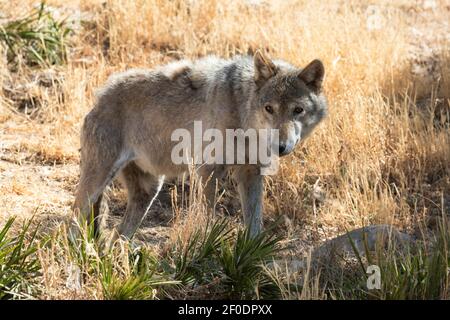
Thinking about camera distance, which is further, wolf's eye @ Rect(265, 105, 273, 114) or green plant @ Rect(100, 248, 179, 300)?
wolf's eye @ Rect(265, 105, 273, 114)

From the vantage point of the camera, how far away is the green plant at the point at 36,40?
1088 centimetres

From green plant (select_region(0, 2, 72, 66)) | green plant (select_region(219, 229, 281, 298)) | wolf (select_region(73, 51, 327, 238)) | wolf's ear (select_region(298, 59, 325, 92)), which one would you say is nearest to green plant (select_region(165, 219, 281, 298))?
green plant (select_region(219, 229, 281, 298))

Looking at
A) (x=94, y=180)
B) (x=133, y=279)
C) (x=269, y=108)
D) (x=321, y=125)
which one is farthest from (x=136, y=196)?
(x=321, y=125)

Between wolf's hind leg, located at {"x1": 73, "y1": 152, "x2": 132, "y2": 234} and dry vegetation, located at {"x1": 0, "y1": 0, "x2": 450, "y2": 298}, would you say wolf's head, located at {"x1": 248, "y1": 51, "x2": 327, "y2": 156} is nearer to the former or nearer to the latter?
dry vegetation, located at {"x1": 0, "y1": 0, "x2": 450, "y2": 298}

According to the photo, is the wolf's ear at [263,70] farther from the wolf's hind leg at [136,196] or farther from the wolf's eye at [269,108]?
the wolf's hind leg at [136,196]

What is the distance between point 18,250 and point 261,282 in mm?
1773

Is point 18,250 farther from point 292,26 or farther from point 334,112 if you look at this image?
point 292,26

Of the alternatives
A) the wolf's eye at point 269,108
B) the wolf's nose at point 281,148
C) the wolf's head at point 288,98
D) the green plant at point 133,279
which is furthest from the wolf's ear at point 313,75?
the green plant at point 133,279

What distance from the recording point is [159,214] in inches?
320

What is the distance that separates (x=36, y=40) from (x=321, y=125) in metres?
4.61

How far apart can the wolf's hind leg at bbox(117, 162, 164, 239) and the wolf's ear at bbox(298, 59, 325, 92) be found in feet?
5.86

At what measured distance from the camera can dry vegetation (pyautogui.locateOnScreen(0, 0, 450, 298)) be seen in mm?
7578

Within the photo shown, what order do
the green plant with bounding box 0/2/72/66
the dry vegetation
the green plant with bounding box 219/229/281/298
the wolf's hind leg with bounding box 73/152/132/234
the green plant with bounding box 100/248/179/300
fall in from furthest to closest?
1. the green plant with bounding box 0/2/72/66
2. the dry vegetation
3. the wolf's hind leg with bounding box 73/152/132/234
4. the green plant with bounding box 219/229/281/298
5. the green plant with bounding box 100/248/179/300
